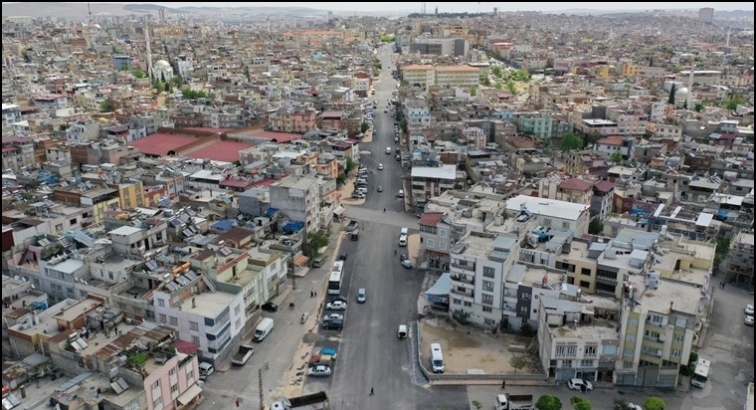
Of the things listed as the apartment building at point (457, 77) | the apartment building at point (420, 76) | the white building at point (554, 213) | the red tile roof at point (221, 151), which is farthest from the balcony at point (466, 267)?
the apartment building at point (457, 77)

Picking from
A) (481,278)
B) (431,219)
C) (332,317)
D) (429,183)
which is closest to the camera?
(481,278)

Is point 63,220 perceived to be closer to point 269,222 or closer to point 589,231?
point 269,222

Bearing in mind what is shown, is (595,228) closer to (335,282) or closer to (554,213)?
(554,213)

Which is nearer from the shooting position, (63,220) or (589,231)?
(63,220)

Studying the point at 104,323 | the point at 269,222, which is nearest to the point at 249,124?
the point at 269,222

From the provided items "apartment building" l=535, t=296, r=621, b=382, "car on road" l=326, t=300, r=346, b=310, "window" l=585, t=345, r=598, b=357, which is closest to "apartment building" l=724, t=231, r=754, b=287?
"apartment building" l=535, t=296, r=621, b=382

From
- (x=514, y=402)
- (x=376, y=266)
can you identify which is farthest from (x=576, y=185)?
(x=514, y=402)
